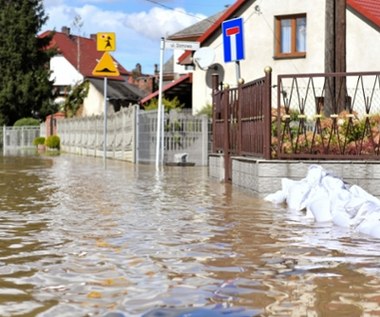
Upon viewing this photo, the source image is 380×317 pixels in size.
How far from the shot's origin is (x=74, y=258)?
5.95 m

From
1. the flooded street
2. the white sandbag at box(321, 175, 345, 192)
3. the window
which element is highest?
the window

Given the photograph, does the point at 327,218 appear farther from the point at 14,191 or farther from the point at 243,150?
the point at 14,191

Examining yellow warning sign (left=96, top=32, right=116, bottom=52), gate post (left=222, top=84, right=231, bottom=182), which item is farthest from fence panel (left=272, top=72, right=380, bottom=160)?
yellow warning sign (left=96, top=32, right=116, bottom=52)

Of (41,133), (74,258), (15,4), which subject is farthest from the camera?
(15,4)

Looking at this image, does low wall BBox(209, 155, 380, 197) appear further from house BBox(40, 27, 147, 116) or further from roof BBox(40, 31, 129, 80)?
roof BBox(40, 31, 129, 80)

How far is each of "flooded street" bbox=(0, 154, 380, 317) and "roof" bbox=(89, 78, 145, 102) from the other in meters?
47.3

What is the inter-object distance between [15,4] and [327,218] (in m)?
56.1

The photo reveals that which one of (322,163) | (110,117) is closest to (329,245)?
(322,163)

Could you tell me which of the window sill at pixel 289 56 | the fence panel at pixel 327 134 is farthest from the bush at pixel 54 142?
the fence panel at pixel 327 134

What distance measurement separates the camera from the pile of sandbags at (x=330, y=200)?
758cm

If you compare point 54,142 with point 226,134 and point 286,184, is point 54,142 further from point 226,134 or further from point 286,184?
point 286,184

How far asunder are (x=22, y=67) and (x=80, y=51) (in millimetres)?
19701

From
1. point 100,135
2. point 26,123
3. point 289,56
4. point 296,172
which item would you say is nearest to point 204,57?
point 289,56

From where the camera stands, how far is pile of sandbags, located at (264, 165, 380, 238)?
7582 mm
